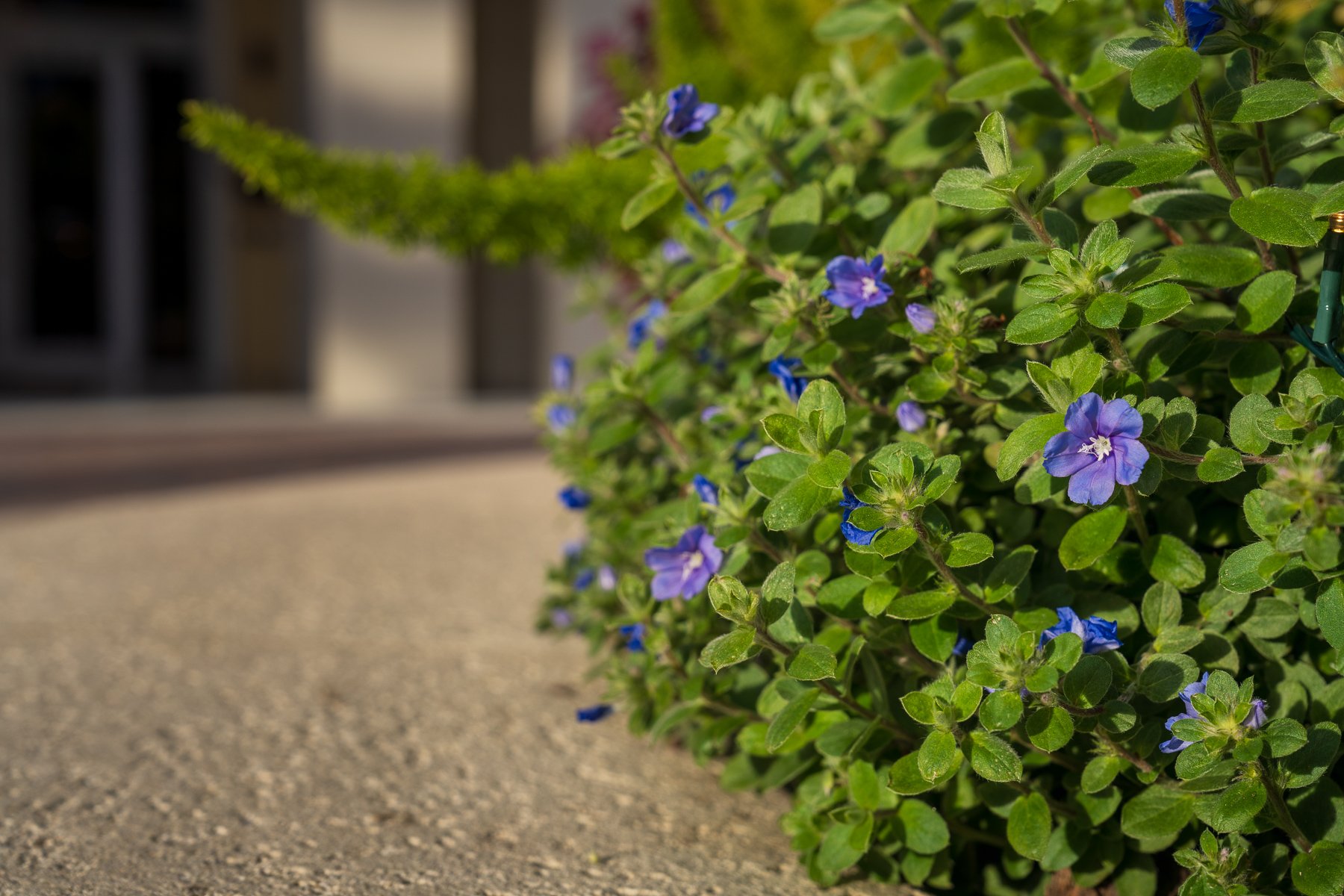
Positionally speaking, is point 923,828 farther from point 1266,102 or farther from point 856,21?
point 856,21

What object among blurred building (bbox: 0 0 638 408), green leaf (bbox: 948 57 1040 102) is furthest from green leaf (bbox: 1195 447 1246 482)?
blurred building (bbox: 0 0 638 408)

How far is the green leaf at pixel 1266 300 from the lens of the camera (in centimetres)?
113

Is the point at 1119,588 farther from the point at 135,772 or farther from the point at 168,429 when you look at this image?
the point at 168,429

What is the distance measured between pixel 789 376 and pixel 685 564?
24 centimetres

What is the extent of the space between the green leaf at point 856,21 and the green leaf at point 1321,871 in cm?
113

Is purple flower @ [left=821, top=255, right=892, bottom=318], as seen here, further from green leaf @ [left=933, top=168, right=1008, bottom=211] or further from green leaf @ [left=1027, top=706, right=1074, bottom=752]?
green leaf @ [left=1027, top=706, right=1074, bottom=752]

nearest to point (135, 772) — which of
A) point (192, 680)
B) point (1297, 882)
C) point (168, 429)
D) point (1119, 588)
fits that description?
point (192, 680)

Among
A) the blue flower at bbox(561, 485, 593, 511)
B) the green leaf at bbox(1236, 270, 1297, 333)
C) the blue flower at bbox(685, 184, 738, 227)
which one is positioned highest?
the blue flower at bbox(685, 184, 738, 227)

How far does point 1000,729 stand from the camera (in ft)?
3.40

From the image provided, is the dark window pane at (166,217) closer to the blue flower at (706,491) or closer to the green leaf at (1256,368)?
the blue flower at (706,491)

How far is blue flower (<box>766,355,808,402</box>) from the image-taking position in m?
1.32

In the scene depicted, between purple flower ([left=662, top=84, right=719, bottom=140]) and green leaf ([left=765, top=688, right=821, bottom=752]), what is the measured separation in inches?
24.8

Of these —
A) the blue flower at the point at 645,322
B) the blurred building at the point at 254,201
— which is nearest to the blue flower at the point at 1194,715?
the blue flower at the point at 645,322

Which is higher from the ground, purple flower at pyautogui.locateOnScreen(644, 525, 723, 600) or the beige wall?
the beige wall
